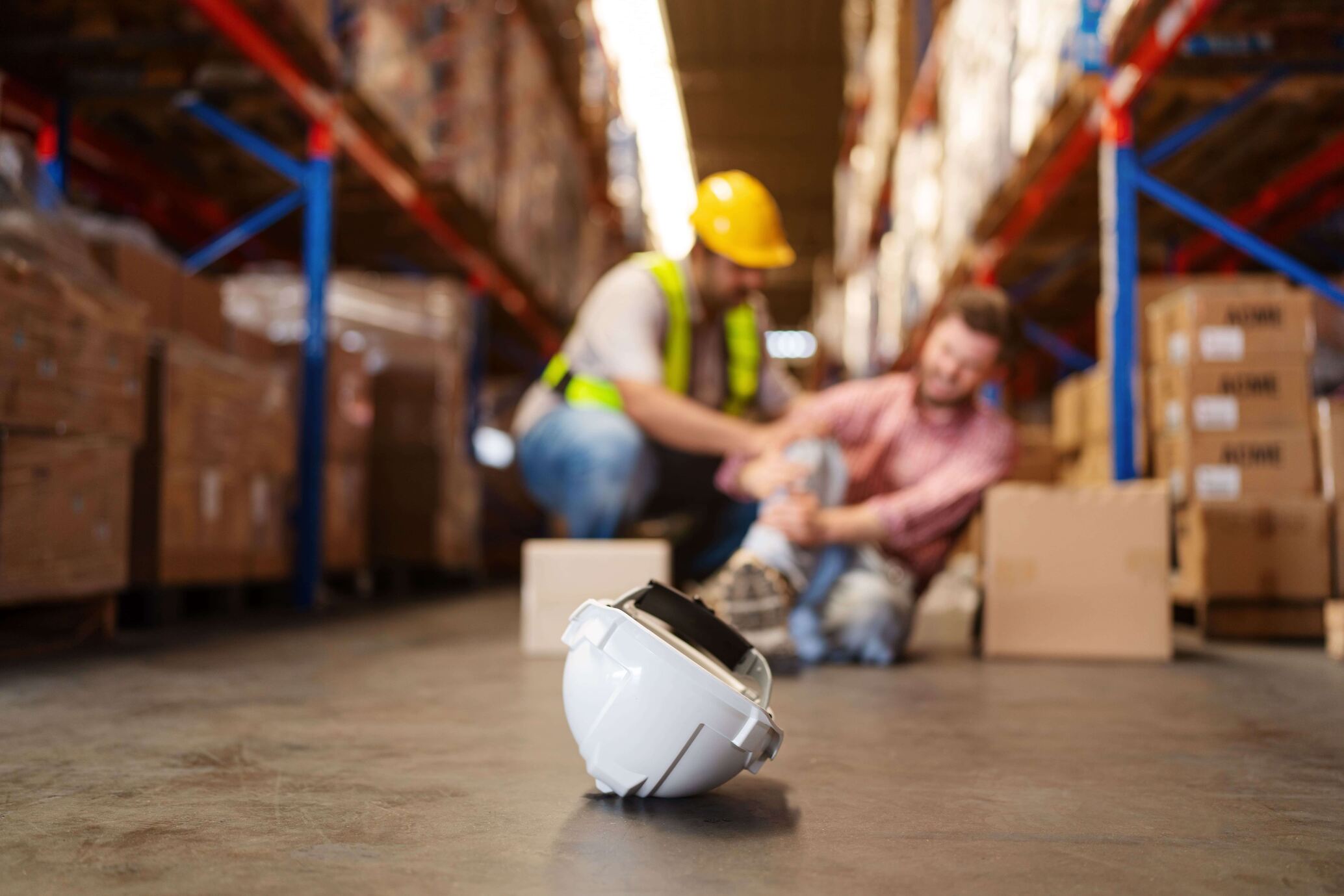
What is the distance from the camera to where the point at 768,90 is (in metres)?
12.4

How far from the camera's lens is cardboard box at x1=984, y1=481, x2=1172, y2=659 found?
3.08 metres

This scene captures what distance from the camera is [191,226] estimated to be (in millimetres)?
6195

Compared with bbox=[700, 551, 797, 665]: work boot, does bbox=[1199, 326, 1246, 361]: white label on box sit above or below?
above

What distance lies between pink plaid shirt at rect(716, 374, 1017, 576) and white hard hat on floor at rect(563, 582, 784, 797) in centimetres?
176

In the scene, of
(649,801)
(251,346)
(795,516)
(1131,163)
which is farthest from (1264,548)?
(251,346)

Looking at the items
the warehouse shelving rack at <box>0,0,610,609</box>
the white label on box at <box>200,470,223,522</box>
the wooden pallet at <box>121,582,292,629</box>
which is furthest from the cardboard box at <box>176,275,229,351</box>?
the wooden pallet at <box>121,582,292,629</box>

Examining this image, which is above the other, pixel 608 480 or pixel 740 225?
pixel 740 225

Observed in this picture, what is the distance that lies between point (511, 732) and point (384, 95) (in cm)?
368

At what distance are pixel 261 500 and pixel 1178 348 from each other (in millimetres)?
3502

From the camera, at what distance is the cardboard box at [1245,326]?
3.67 m

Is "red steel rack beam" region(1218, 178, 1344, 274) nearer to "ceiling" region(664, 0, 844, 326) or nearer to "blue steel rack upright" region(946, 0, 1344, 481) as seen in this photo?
"blue steel rack upright" region(946, 0, 1344, 481)

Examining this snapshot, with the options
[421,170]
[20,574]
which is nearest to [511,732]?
[20,574]

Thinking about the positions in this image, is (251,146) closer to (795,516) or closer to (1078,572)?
(795,516)

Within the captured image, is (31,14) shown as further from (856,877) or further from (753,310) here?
(856,877)
